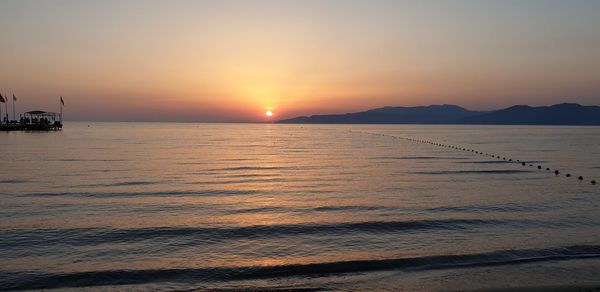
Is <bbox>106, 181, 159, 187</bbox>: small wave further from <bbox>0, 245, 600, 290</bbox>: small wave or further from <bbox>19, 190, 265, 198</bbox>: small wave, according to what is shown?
<bbox>0, 245, 600, 290</bbox>: small wave

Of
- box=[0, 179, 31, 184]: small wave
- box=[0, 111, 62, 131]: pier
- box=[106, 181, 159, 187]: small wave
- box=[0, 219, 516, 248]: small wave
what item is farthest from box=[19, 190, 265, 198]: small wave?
box=[0, 111, 62, 131]: pier

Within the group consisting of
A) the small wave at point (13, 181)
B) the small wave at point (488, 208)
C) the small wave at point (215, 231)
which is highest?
the small wave at point (13, 181)

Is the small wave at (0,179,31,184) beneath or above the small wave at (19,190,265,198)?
above

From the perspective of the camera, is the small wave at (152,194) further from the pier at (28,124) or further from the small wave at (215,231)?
the pier at (28,124)

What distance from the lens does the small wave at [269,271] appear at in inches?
445

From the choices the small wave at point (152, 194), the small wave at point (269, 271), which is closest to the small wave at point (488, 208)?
the small wave at point (269, 271)

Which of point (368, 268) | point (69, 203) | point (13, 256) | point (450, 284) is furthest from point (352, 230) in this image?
point (69, 203)

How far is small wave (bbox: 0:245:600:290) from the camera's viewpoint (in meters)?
11.3

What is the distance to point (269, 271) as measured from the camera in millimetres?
12031

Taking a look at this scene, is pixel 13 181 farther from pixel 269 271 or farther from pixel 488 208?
pixel 488 208

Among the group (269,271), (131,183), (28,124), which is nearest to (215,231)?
(269,271)

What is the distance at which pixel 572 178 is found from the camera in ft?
107

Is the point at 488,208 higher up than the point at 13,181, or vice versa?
the point at 13,181

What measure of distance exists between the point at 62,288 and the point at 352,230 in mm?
9136
